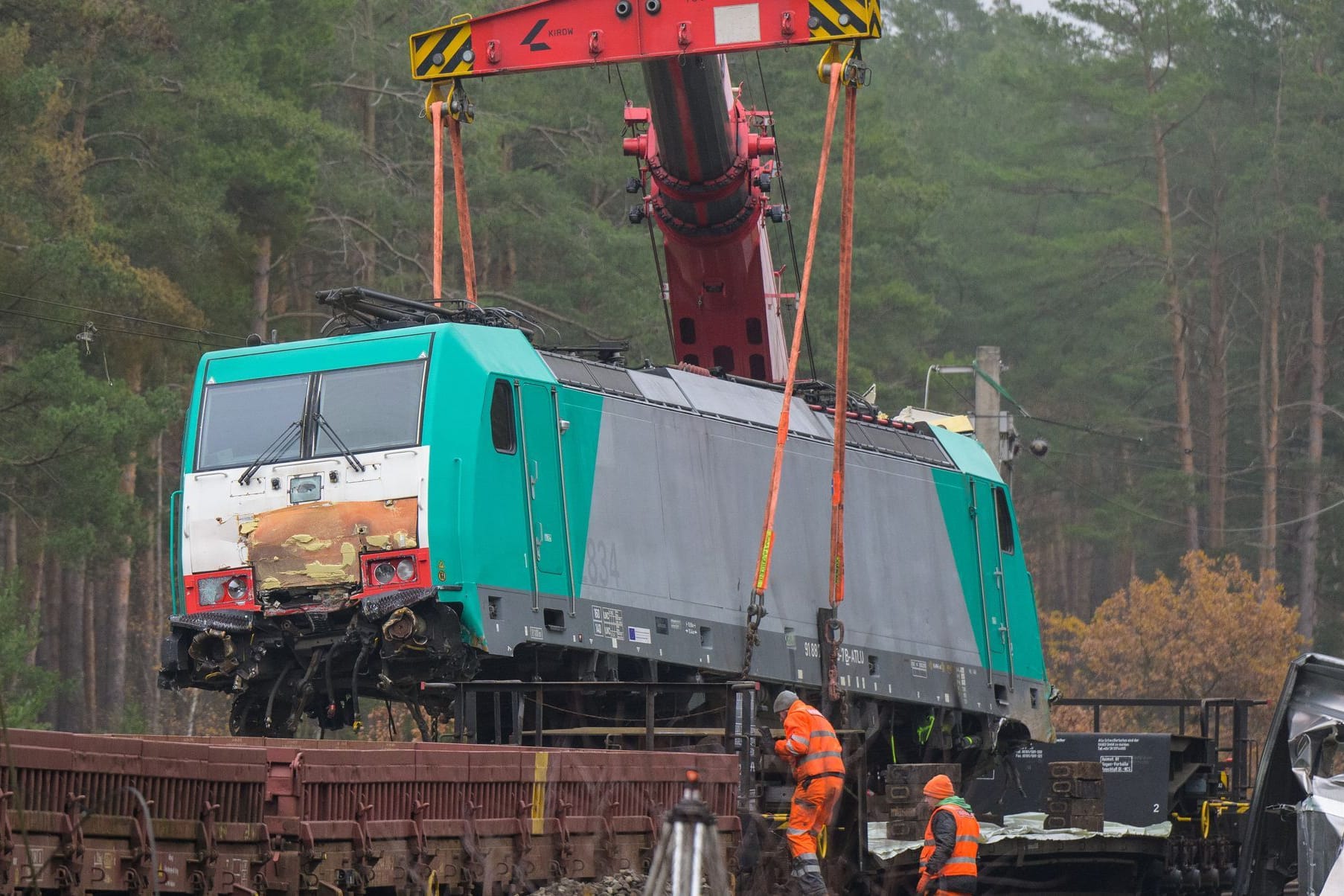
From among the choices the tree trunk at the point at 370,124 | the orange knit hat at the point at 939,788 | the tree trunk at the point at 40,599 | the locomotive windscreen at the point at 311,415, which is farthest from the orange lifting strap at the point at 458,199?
the tree trunk at the point at 370,124

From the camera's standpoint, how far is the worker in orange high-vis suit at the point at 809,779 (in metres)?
14.2

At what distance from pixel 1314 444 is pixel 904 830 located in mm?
37637

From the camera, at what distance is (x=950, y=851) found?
1458 cm

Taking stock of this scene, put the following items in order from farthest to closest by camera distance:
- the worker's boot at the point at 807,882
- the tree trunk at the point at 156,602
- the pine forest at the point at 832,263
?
the tree trunk at the point at 156,602
the pine forest at the point at 832,263
the worker's boot at the point at 807,882

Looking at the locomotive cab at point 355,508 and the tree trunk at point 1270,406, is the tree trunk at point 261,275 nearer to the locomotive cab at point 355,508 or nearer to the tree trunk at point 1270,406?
the locomotive cab at point 355,508

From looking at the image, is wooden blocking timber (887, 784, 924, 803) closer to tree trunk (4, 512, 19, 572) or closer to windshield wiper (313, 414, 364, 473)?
windshield wiper (313, 414, 364, 473)

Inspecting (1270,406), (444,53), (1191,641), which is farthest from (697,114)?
(1270,406)

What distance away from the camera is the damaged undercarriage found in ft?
49.4

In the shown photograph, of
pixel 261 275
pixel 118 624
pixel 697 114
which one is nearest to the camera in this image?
pixel 697 114

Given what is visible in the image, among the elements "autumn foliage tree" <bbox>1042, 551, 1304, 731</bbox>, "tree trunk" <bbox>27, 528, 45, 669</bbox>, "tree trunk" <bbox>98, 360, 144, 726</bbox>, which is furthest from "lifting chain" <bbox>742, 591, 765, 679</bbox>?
"autumn foliage tree" <bbox>1042, 551, 1304, 731</bbox>

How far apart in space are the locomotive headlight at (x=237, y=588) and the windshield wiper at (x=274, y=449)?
69cm

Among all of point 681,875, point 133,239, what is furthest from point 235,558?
point 133,239

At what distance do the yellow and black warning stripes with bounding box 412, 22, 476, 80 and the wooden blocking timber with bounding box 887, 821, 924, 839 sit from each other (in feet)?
22.2

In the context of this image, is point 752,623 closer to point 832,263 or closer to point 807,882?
point 807,882
